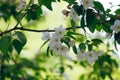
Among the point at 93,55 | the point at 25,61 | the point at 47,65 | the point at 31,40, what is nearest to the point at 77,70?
the point at 31,40

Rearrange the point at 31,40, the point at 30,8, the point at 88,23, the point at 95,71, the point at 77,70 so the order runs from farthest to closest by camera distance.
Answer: the point at 31,40 → the point at 77,70 → the point at 95,71 → the point at 30,8 → the point at 88,23

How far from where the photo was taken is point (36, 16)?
2.20 m

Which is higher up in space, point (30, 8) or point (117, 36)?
point (30, 8)

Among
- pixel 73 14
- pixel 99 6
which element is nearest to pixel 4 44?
pixel 73 14

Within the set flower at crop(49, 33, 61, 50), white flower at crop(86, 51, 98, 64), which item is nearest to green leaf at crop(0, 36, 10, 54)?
flower at crop(49, 33, 61, 50)

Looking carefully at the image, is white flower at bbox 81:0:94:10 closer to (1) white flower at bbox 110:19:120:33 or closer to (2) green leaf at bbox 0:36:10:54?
(1) white flower at bbox 110:19:120:33

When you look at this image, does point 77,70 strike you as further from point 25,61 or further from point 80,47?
point 80,47

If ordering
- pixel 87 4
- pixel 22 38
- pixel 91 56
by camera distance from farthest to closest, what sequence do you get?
1. pixel 91 56
2. pixel 22 38
3. pixel 87 4

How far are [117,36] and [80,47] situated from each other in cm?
21

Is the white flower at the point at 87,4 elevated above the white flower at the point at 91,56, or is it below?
above

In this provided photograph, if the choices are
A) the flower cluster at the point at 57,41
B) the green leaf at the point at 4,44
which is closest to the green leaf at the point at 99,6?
the flower cluster at the point at 57,41

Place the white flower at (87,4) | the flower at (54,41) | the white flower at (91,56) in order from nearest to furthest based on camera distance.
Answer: the white flower at (87,4), the flower at (54,41), the white flower at (91,56)

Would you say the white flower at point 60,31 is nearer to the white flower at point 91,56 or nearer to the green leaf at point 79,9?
the green leaf at point 79,9

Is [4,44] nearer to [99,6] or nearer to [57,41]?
[57,41]
